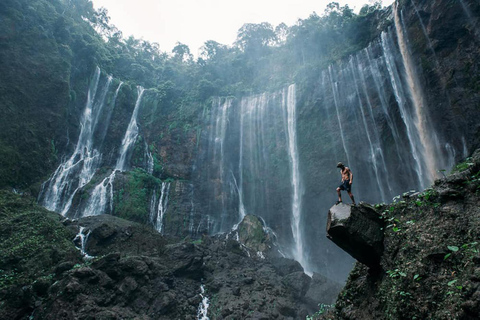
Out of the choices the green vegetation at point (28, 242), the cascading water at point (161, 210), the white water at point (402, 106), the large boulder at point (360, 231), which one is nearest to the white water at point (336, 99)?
the white water at point (402, 106)

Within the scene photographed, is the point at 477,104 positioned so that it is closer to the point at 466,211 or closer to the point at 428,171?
the point at 428,171

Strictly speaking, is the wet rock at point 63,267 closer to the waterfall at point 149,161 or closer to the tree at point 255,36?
the waterfall at point 149,161

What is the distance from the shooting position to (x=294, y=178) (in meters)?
22.2

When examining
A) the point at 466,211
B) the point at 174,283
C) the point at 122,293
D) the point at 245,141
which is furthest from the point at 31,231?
the point at 245,141

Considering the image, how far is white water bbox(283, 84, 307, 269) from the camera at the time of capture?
2102cm

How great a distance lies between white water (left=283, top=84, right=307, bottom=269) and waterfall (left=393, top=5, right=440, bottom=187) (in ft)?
29.5

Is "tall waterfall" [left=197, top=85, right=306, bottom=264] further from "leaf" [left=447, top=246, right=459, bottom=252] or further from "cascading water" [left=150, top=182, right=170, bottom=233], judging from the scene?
"leaf" [left=447, top=246, right=459, bottom=252]

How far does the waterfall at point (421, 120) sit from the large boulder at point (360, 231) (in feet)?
44.7

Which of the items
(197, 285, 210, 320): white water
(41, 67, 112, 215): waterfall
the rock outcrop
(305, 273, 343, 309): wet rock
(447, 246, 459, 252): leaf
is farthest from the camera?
(41, 67, 112, 215): waterfall

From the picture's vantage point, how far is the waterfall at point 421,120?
15010mm

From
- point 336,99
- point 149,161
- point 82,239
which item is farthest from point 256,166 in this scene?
point 82,239

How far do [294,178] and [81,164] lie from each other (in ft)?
57.5

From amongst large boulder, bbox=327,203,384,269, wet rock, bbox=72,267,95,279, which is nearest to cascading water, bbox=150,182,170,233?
wet rock, bbox=72,267,95,279

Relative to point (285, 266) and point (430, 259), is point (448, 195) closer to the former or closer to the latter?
point (430, 259)
